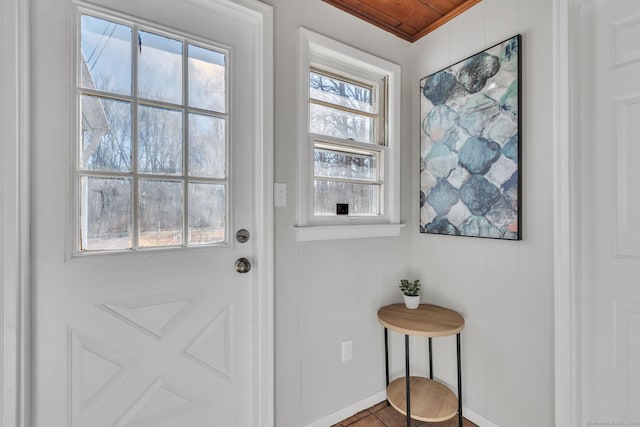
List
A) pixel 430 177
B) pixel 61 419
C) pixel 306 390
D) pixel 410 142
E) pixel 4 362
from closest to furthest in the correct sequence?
pixel 4 362, pixel 61 419, pixel 306 390, pixel 430 177, pixel 410 142

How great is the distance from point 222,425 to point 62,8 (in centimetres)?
176

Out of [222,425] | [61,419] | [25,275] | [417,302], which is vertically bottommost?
[222,425]

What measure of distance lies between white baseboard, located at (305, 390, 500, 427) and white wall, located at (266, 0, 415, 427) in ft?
0.08

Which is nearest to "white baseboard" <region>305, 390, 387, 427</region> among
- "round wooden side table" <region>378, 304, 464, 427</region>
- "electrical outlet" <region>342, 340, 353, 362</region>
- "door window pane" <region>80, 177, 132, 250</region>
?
"round wooden side table" <region>378, 304, 464, 427</region>

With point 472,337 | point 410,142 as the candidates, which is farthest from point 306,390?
point 410,142

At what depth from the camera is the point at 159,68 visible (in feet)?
3.88

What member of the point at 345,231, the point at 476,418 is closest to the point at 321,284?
the point at 345,231

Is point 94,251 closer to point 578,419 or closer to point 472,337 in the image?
point 472,337

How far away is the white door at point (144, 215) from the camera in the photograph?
101 centimetres

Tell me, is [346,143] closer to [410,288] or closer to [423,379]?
[410,288]

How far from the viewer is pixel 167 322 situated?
119cm

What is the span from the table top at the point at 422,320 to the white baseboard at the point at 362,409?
54 cm

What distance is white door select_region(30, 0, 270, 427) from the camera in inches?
39.8

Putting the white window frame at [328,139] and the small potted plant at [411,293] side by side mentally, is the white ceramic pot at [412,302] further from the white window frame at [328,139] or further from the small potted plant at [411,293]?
the white window frame at [328,139]
